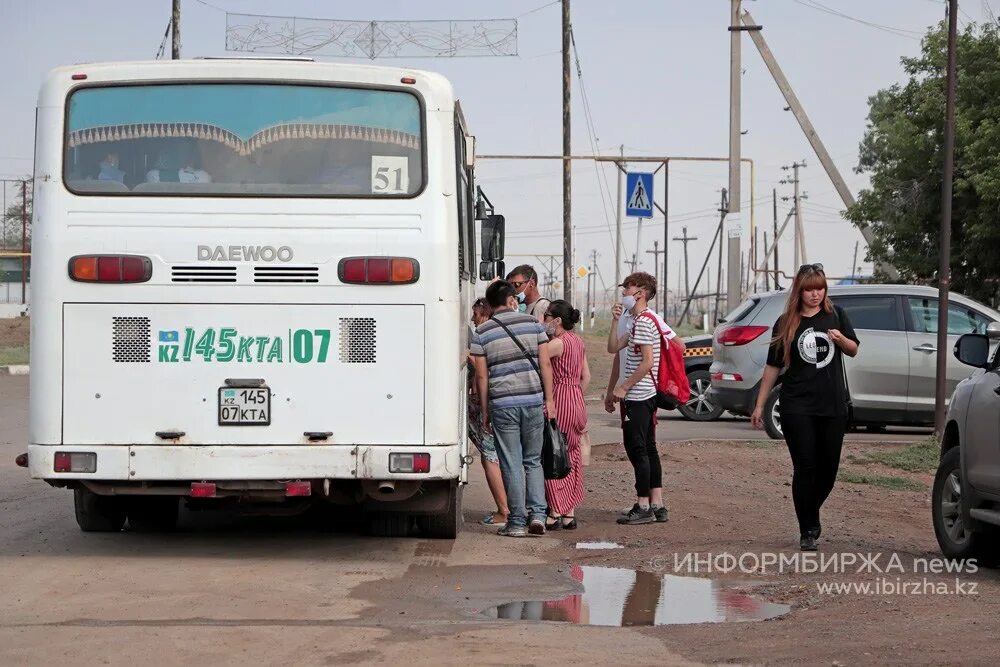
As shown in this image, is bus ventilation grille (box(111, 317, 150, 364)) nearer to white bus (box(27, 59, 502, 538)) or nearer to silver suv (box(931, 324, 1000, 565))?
white bus (box(27, 59, 502, 538))

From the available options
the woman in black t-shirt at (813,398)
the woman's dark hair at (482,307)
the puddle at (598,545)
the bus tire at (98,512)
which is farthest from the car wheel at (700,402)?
the bus tire at (98,512)

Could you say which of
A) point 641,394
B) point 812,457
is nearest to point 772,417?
Result: point 641,394

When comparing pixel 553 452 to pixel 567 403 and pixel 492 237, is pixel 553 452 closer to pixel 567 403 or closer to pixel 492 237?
pixel 567 403

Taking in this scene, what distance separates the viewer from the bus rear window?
29.3ft

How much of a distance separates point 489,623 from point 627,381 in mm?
3864

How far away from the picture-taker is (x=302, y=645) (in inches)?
255

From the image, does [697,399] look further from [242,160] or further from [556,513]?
[242,160]

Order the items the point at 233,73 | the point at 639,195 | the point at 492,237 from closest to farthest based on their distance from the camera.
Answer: the point at 233,73 → the point at 492,237 → the point at 639,195

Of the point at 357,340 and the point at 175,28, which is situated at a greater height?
the point at 175,28

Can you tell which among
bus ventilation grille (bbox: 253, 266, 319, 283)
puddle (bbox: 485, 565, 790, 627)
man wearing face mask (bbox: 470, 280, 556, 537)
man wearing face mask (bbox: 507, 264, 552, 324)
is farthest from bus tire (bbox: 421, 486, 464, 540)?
man wearing face mask (bbox: 507, 264, 552, 324)

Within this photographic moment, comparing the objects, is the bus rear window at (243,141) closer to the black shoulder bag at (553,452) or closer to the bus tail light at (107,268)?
the bus tail light at (107,268)

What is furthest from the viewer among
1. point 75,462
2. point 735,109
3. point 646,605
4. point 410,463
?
point 735,109

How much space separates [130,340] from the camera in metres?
8.81

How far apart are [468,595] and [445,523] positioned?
6.77 ft
